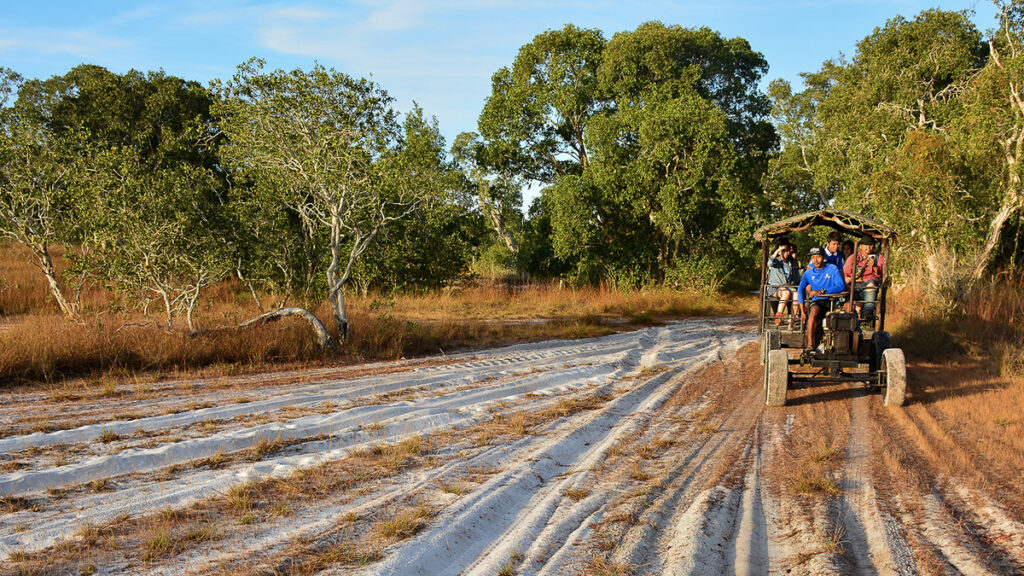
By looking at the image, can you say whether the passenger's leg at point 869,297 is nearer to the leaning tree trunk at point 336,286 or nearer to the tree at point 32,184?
the leaning tree trunk at point 336,286

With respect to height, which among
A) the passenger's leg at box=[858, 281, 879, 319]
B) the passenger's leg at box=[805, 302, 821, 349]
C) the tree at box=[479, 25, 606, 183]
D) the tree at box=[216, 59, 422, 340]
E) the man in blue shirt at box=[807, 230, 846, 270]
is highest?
the tree at box=[479, 25, 606, 183]

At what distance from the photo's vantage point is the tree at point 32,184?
10445 millimetres

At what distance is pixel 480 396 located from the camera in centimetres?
812

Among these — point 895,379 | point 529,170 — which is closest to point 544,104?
point 529,170

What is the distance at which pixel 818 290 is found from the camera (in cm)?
820

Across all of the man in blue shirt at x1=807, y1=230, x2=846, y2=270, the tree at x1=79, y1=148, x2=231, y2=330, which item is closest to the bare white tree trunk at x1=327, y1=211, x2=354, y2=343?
the tree at x1=79, y1=148, x2=231, y2=330

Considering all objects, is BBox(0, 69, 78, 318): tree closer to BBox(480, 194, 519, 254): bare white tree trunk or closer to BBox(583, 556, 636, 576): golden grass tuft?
BBox(583, 556, 636, 576): golden grass tuft

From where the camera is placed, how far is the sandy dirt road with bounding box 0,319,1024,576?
3768 mm

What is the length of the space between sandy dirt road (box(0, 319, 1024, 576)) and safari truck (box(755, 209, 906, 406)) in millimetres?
348

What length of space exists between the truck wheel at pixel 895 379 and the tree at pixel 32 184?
1242 cm

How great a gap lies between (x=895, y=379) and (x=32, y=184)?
14.2 metres

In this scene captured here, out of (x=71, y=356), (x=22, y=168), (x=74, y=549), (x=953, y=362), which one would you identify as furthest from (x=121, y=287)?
(x=953, y=362)

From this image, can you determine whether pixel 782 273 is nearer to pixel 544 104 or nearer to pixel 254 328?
pixel 254 328

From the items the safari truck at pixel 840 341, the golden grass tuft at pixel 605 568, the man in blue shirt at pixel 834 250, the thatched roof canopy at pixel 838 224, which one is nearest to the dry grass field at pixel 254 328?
the thatched roof canopy at pixel 838 224
